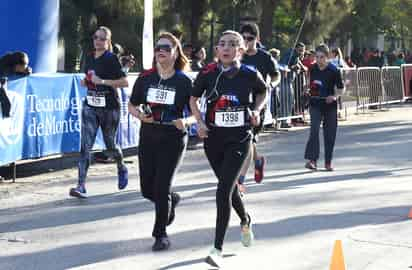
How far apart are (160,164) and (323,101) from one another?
5459 millimetres

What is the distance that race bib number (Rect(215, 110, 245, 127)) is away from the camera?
23.2 ft

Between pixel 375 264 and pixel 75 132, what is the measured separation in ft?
21.5

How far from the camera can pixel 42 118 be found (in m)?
11.8

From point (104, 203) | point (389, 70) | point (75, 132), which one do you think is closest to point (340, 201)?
point (104, 203)

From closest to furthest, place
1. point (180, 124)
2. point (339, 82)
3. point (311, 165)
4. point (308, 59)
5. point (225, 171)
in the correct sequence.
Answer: point (225, 171), point (180, 124), point (339, 82), point (311, 165), point (308, 59)

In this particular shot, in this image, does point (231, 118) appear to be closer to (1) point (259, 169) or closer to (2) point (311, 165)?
(1) point (259, 169)

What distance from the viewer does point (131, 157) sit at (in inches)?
557

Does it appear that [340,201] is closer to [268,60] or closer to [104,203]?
[268,60]

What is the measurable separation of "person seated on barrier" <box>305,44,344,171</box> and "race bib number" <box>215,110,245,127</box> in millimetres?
5410

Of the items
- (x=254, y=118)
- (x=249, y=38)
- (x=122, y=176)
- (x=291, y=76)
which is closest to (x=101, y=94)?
(x=122, y=176)

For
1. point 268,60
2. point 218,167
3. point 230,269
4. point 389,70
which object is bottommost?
point 230,269

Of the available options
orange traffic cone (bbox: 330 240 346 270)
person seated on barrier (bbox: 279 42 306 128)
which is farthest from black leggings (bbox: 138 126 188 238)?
person seated on barrier (bbox: 279 42 306 128)

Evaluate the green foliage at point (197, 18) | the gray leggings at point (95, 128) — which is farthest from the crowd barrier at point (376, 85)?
the gray leggings at point (95, 128)

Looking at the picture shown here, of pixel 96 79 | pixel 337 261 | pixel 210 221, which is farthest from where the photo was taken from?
pixel 96 79
